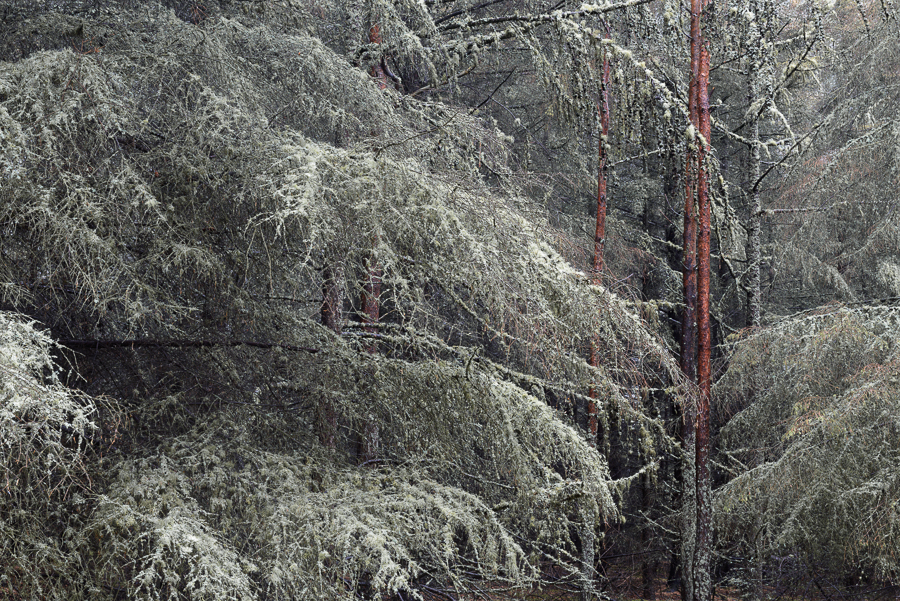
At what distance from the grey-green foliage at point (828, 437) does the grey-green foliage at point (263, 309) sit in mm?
2537

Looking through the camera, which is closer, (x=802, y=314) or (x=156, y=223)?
(x=156, y=223)

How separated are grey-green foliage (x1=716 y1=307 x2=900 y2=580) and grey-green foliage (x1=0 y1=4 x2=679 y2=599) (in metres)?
2.54

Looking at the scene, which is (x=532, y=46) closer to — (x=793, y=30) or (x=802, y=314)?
(x=802, y=314)

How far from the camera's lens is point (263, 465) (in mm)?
3771

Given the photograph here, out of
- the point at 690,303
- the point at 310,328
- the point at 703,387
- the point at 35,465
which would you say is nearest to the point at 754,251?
the point at 690,303

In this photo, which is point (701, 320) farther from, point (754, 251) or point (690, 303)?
point (754, 251)

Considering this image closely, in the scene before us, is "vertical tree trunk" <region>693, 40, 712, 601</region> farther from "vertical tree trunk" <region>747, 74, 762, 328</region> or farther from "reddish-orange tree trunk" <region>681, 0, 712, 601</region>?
"vertical tree trunk" <region>747, 74, 762, 328</region>

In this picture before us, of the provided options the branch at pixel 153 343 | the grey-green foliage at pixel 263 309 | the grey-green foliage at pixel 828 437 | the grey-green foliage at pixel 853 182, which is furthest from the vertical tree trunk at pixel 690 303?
the branch at pixel 153 343

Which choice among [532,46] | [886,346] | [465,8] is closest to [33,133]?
[532,46]

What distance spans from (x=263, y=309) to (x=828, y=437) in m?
4.45

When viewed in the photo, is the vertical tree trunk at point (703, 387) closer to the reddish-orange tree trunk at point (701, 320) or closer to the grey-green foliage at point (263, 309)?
the reddish-orange tree trunk at point (701, 320)

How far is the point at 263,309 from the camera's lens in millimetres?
4504

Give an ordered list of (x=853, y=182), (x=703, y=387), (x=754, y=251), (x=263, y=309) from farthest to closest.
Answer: (x=754, y=251) < (x=853, y=182) < (x=703, y=387) < (x=263, y=309)

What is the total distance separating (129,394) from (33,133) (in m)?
1.50
